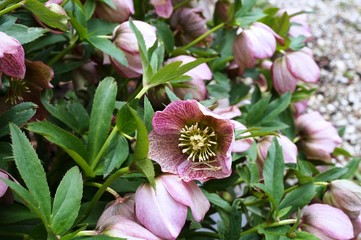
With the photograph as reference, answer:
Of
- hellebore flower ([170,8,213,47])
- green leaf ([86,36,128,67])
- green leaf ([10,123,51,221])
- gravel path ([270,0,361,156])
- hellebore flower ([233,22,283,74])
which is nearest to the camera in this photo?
green leaf ([10,123,51,221])

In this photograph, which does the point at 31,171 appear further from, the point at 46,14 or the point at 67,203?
the point at 46,14

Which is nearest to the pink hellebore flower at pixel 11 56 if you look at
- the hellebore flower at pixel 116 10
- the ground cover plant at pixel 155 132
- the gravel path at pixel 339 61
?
the ground cover plant at pixel 155 132

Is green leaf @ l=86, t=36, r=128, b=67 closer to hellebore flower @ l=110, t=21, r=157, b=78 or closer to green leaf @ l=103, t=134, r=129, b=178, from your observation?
hellebore flower @ l=110, t=21, r=157, b=78

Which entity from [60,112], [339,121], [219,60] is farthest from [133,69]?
[339,121]

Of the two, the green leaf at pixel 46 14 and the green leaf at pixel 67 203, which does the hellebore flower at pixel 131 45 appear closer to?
the green leaf at pixel 46 14

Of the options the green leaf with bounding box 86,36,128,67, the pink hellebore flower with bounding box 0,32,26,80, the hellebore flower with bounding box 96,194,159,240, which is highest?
the pink hellebore flower with bounding box 0,32,26,80

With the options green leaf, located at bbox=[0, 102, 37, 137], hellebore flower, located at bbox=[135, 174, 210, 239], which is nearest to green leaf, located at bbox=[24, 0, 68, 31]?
green leaf, located at bbox=[0, 102, 37, 137]

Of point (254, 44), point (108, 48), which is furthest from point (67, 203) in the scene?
point (254, 44)

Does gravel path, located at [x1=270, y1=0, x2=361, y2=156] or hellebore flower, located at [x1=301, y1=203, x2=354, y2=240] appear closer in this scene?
hellebore flower, located at [x1=301, y1=203, x2=354, y2=240]
